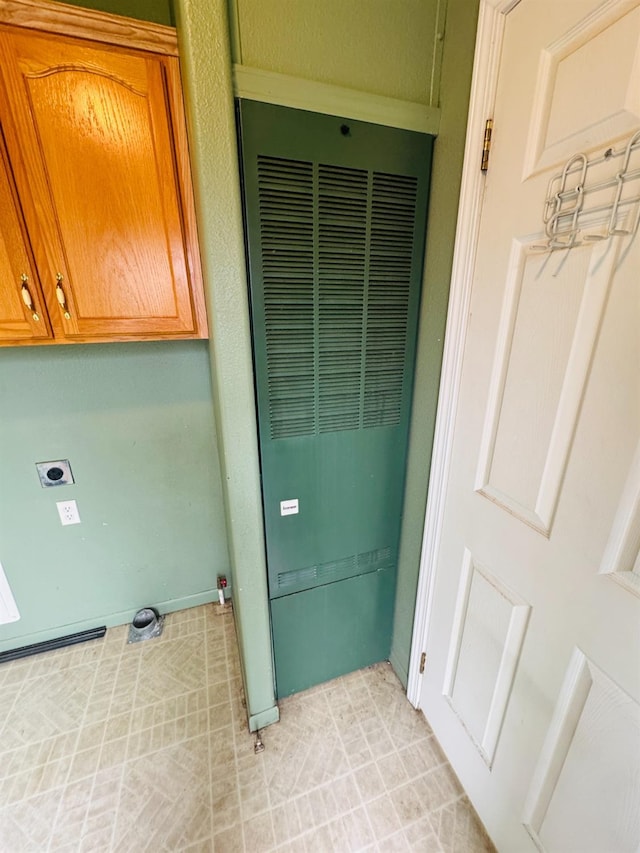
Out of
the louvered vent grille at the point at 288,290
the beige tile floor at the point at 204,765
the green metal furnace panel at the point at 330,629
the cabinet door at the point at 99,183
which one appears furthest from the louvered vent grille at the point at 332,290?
the beige tile floor at the point at 204,765

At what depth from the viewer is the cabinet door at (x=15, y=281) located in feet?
3.26

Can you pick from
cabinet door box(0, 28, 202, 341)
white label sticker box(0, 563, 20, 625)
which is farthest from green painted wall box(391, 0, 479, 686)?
white label sticker box(0, 563, 20, 625)

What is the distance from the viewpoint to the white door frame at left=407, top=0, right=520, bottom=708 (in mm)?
794

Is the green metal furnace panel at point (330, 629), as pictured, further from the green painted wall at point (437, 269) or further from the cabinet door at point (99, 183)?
the cabinet door at point (99, 183)

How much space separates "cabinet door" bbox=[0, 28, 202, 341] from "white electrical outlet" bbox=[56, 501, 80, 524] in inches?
31.5

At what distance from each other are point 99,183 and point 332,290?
77cm

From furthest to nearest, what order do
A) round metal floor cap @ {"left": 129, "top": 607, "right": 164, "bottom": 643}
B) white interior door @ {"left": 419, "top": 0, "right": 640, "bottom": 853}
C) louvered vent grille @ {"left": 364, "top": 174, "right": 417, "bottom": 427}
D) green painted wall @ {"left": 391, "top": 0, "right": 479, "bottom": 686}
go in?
round metal floor cap @ {"left": 129, "top": 607, "right": 164, "bottom": 643}, louvered vent grille @ {"left": 364, "top": 174, "right": 417, "bottom": 427}, green painted wall @ {"left": 391, "top": 0, "right": 479, "bottom": 686}, white interior door @ {"left": 419, "top": 0, "right": 640, "bottom": 853}

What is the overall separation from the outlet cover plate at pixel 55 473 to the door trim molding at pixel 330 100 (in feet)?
4.83

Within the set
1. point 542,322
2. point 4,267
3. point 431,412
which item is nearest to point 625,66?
point 542,322

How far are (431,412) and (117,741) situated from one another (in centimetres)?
168

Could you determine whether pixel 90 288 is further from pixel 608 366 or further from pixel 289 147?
pixel 608 366

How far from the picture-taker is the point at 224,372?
36.2 inches

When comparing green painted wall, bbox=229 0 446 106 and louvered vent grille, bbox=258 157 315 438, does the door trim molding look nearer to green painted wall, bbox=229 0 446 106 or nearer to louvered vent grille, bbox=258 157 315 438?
green painted wall, bbox=229 0 446 106

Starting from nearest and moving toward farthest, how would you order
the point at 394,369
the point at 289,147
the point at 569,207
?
the point at 569,207 < the point at 289,147 < the point at 394,369
